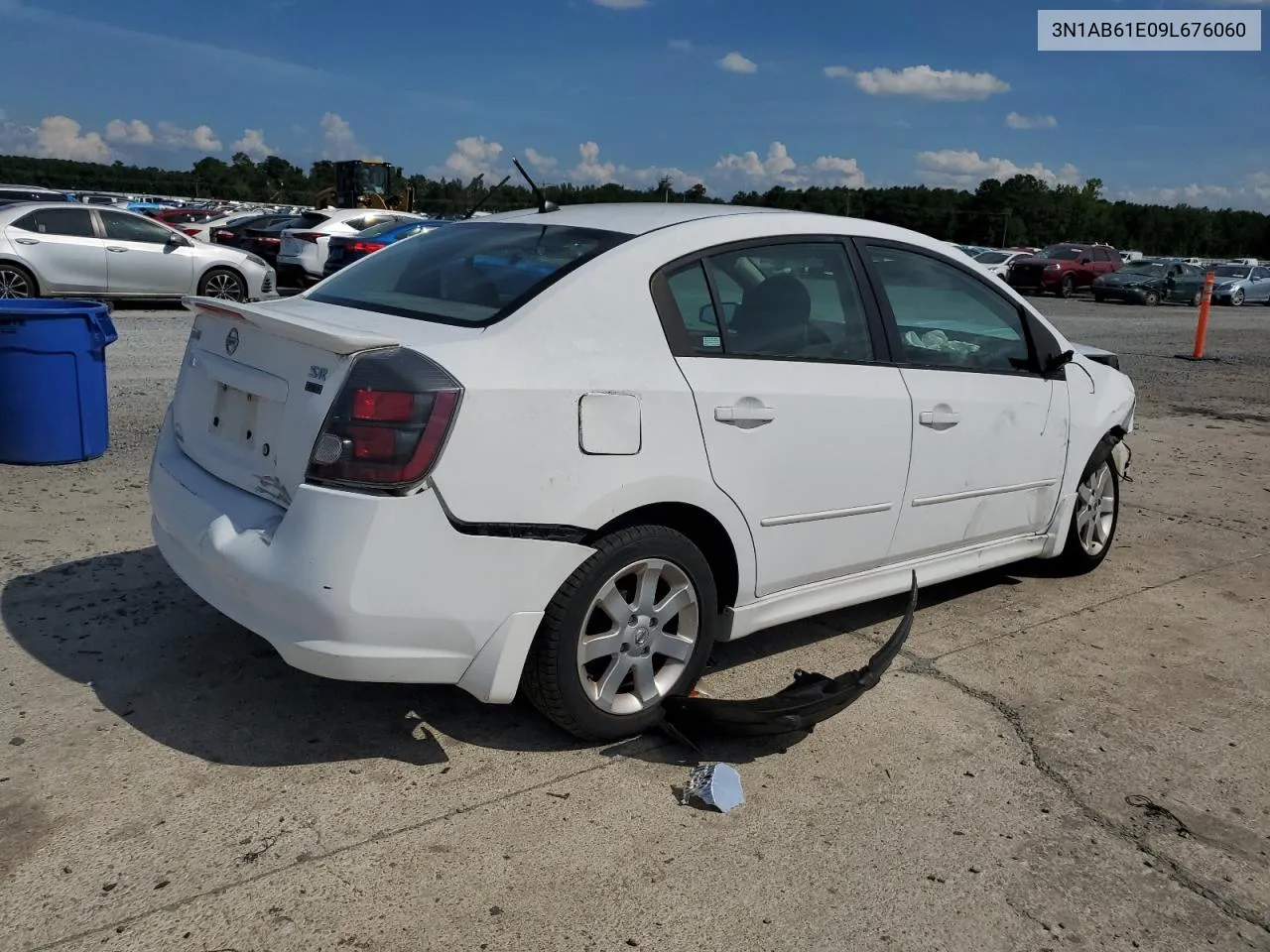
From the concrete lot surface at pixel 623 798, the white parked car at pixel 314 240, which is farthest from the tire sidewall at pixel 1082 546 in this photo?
the white parked car at pixel 314 240

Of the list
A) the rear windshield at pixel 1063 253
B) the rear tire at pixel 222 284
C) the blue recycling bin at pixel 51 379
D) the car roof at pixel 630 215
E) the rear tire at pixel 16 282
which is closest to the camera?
the car roof at pixel 630 215

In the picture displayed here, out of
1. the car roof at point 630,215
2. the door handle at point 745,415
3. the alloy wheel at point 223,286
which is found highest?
the car roof at point 630,215

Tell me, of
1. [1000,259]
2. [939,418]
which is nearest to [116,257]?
[939,418]

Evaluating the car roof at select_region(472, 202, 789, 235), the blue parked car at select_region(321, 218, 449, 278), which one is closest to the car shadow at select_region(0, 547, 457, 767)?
the car roof at select_region(472, 202, 789, 235)

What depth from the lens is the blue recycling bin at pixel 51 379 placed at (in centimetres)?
609

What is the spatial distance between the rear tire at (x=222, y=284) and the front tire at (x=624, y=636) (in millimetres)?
13852

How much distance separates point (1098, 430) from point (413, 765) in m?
3.54

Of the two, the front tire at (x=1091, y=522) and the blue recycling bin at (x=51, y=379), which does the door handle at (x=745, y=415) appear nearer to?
the front tire at (x=1091, y=522)

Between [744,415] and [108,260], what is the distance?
13891 millimetres

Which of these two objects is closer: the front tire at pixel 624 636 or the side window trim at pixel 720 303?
the front tire at pixel 624 636

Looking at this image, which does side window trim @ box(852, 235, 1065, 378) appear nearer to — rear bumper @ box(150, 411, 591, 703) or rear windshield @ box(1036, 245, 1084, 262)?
rear bumper @ box(150, 411, 591, 703)

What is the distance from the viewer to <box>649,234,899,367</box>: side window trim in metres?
3.55

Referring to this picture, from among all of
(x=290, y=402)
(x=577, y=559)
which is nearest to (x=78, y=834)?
(x=290, y=402)

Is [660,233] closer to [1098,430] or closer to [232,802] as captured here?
[232,802]
